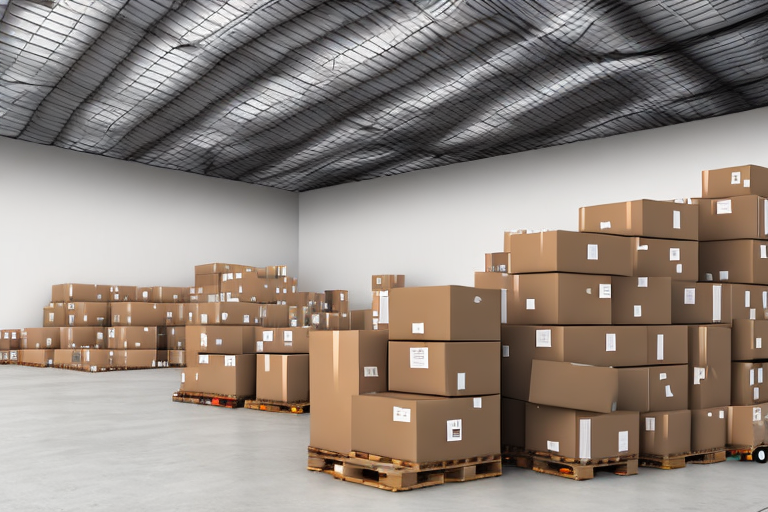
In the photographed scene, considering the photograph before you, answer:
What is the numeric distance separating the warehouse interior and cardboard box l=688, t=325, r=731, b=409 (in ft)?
1.61

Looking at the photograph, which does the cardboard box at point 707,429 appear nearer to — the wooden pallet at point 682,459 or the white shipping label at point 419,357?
the wooden pallet at point 682,459

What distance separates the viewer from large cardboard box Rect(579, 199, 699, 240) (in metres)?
5.89

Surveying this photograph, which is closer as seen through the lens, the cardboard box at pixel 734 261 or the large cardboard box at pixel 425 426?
the large cardboard box at pixel 425 426

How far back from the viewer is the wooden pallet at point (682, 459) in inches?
202

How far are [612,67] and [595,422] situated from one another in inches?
230

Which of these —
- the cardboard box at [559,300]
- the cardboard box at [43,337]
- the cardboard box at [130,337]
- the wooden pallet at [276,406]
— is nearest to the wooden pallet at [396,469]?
the cardboard box at [559,300]

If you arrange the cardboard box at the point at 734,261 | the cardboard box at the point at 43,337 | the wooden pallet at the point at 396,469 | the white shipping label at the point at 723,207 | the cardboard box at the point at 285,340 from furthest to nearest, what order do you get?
1. the cardboard box at the point at 43,337
2. the cardboard box at the point at 285,340
3. the white shipping label at the point at 723,207
4. the cardboard box at the point at 734,261
5. the wooden pallet at the point at 396,469

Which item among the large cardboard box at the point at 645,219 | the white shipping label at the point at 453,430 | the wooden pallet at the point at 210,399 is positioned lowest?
the wooden pallet at the point at 210,399

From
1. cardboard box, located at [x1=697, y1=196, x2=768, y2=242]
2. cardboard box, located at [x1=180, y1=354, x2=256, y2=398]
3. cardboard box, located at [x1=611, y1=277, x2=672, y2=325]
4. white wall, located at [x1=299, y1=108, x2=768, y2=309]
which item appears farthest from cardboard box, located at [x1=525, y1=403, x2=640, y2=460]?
white wall, located at [x1=299, y1=108, x2=768, y2=309]

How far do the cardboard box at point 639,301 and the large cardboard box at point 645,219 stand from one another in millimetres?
515

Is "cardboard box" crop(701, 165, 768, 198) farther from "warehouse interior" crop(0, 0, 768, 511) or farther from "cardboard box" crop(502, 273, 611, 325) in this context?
"cardboard box" crop(502, 273, 611, 325)

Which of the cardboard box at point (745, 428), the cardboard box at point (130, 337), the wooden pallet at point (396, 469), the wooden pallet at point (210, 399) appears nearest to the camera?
the wooden pallet at point (396, 469)

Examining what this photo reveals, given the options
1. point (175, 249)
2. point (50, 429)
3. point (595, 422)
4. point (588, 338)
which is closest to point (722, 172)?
point (588, 338)

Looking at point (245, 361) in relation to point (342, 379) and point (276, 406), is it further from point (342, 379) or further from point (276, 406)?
point (342, 379)
